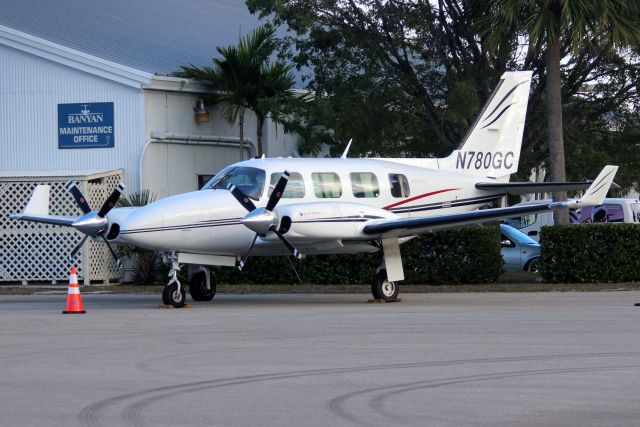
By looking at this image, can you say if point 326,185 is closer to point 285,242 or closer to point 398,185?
point 398,185

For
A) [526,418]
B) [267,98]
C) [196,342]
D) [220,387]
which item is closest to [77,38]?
[267,98]

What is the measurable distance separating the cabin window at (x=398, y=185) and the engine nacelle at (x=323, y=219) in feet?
5.75

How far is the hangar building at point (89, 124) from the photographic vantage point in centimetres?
2842

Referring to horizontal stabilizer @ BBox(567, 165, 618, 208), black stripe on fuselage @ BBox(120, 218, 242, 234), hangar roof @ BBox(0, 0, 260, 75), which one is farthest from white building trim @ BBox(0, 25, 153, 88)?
horizontal stabilizer @ BBox(567, 165, 618, 208)

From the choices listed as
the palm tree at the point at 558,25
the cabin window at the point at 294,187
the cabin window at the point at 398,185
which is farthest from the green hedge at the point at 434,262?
the cabin window at the point at 294,187

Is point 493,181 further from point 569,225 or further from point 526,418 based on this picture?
point 526,418

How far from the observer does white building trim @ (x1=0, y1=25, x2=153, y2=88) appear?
95.4 ft

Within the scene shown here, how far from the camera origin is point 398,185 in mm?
21297

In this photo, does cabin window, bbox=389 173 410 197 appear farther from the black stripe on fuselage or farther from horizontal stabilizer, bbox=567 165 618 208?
horizontal stabilizer, bbox=567 165 618 208

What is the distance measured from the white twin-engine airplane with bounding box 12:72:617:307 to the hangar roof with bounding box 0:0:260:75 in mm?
9364

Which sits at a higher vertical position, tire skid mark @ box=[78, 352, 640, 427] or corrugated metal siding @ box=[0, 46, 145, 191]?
corrugated metal siding @ box=[0, 46, 145, 191]

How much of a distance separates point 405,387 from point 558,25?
17.8 meters

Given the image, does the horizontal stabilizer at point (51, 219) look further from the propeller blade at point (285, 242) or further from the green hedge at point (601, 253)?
the green hedge at point (601, 253)

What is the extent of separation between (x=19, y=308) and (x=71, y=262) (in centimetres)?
787
